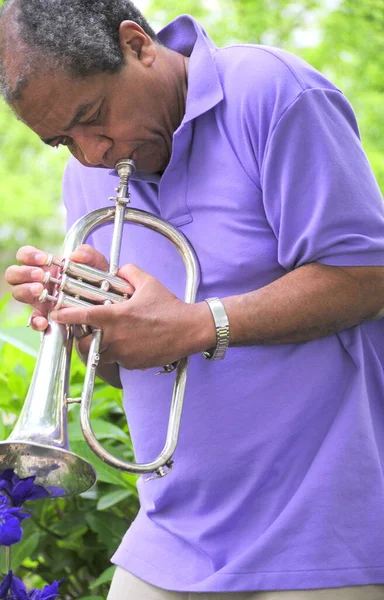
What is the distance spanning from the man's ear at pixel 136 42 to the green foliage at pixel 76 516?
1166 mm

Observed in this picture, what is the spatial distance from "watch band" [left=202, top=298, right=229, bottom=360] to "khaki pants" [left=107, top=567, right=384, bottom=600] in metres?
0.48

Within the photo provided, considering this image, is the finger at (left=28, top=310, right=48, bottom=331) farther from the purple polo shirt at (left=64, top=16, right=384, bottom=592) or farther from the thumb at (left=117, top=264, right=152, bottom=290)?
the purple polo shirt at (left=64, top=16, right=384, bottom=592)

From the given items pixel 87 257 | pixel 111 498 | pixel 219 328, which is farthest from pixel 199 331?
pixel 111 498

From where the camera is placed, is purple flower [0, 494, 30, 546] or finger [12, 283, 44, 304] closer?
purple flower [0, 494, 30, 546]

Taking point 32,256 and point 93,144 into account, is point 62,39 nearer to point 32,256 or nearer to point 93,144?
point 93,144

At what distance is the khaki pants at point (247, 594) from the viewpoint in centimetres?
183

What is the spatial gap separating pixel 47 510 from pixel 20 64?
5.51 feet

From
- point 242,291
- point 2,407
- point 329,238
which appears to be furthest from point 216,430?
point 2,407

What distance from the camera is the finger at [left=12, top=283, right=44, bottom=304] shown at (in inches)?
72.5

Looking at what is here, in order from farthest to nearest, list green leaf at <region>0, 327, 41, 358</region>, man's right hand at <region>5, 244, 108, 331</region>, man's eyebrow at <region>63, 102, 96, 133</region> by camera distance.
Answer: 1. green leaf at <region>0, 327, 41, 358</region>
2. man's eyebrow at <region>63, 102, 96, 133</region>
3. man's right hand at <region>5, 244, 108, 331</region>

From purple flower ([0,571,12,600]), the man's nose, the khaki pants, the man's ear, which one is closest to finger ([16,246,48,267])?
the man's nose

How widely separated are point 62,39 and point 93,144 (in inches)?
9.1

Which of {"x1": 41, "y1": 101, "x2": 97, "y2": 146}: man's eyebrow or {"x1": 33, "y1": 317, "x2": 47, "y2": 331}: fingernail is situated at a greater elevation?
{"x1": 41, "y1": 101, "x2": 97, "y2": 146}: man's eyebrow

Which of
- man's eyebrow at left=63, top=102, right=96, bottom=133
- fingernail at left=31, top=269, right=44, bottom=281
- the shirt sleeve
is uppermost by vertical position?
man's eyebrow at left=63, top=102, right=96, bottom=133
